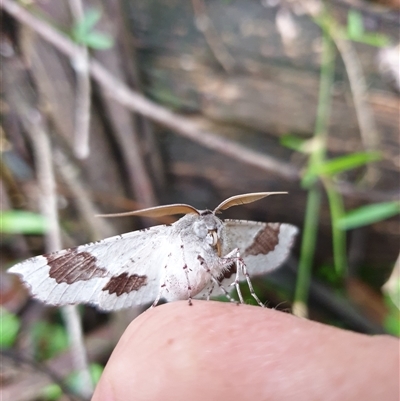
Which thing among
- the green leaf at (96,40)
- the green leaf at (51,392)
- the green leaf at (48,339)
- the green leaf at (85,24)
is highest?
the green leaf at (85,24)

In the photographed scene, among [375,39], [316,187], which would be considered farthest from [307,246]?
[375,39]

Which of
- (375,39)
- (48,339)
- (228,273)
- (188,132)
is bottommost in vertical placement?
(48,339)

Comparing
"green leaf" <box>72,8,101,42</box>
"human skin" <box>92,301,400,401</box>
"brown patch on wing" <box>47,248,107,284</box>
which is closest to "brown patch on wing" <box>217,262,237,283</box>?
"human skin" <box>92,301,400,401</box>

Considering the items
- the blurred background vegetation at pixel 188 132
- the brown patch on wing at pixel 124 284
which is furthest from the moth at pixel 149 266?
the blurred background vegetation at pixel 188 132

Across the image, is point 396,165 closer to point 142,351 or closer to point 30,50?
point 142,351

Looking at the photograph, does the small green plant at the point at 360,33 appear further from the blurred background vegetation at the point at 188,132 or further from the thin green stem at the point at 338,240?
the thin green stem at the point at 338,240

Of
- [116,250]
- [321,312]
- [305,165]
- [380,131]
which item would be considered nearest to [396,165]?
[380,131]

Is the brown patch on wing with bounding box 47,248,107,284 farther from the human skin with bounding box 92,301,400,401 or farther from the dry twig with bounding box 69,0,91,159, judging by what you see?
the dry twig with bounding box 69,0,91,159

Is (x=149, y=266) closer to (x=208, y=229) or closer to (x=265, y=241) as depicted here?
(x=208, y=229)
